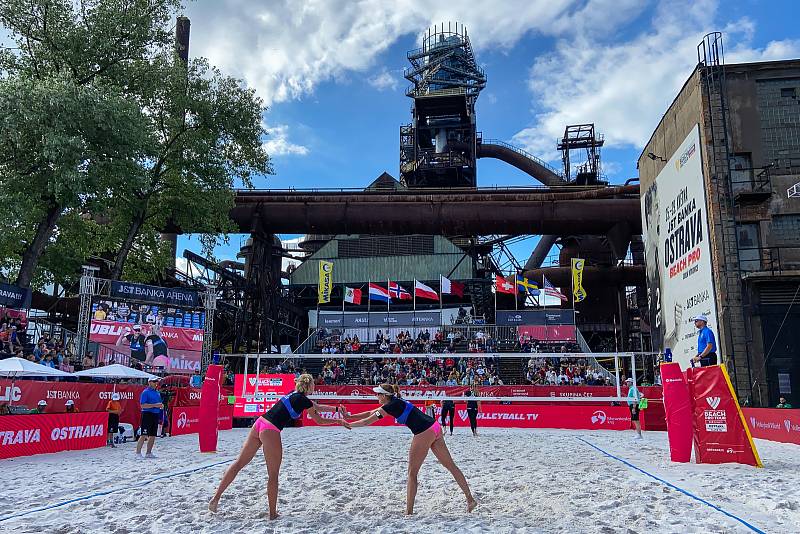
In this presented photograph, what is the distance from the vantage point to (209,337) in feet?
86.9

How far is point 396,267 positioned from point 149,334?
70.2 ft

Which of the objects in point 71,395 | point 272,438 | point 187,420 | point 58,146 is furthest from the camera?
point 187,420

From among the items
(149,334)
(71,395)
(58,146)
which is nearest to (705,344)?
(71,395)

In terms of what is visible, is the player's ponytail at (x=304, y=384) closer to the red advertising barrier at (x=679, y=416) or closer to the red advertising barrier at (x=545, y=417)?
the red advertising barrier at (x=679, y=416)

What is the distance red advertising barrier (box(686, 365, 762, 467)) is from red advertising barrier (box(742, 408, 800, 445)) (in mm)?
6339

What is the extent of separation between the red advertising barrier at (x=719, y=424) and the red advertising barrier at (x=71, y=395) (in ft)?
49.1

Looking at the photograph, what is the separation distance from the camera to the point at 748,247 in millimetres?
21656

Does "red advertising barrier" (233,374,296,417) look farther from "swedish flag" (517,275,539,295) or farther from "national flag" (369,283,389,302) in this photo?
"swedish flag" (517,275,539,295)

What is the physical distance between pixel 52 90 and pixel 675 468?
20760 millimetres

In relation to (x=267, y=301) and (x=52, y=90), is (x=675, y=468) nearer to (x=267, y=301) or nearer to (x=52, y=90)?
(x=52, y=90)

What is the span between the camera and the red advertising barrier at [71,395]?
14.5m

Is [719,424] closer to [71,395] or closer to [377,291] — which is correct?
[71,395]

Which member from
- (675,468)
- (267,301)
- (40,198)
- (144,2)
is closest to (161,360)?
(40,198)

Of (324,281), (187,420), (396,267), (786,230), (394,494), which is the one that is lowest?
(187,420)
